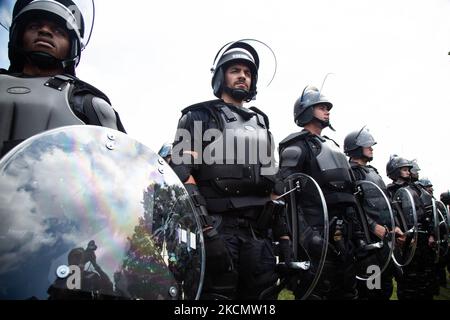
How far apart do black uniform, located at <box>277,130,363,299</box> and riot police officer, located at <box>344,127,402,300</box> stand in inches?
16.1

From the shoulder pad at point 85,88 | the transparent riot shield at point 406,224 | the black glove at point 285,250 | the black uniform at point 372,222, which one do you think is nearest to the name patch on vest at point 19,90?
the shoulder pad at point 85,88

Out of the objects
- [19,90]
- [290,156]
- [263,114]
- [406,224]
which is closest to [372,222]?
[290,156]

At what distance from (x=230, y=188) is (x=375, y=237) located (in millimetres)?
2730

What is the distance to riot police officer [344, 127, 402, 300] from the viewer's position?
4.29m

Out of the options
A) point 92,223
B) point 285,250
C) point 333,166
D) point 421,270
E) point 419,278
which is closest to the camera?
point 92,223

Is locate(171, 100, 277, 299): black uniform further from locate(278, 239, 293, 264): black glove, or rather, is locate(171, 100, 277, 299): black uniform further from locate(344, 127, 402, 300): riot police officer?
locate(344, 127, 402, 300): riot police officer

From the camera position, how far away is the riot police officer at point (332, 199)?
357 centimetres

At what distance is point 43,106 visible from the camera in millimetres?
1738

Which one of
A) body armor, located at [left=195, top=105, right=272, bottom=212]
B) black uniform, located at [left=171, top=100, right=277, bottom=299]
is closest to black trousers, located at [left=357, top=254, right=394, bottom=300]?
black uniform, located at [left=171, top=100, right=277, bottom=299]

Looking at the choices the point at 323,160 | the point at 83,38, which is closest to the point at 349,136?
the point at 323,160

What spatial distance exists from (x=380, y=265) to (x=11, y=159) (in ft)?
13.6

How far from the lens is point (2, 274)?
0.85 metres

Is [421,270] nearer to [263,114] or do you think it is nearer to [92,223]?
[263,114]
